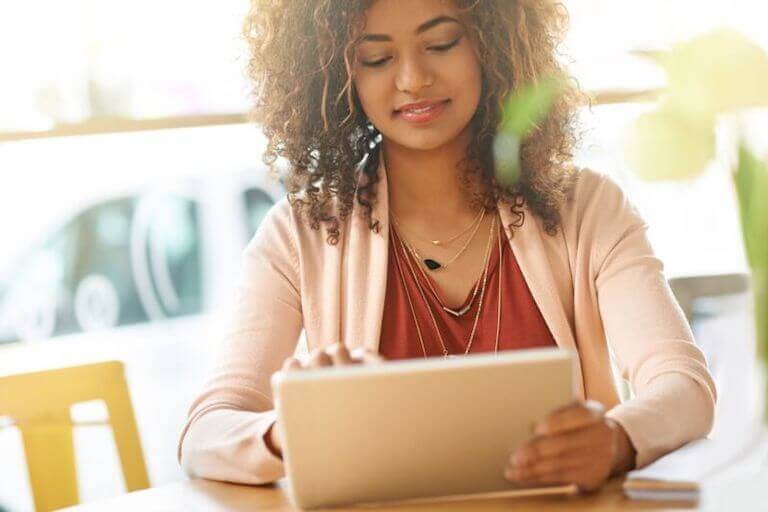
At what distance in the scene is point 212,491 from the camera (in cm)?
133

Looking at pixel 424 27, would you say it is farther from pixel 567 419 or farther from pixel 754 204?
pixel 754 204

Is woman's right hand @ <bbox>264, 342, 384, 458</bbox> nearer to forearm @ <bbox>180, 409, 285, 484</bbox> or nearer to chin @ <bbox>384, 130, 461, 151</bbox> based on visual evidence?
forearm @ <bbox>180, 409, 285, 484</bbox>

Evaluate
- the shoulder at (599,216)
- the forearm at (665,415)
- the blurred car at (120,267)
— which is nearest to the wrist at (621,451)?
the forearm at (665,415)

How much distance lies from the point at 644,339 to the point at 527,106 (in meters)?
0.51

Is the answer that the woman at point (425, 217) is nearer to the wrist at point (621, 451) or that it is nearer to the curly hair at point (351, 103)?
the curly hair at point (351, 103)

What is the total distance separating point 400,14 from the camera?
172cm

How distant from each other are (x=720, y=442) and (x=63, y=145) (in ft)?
8.62

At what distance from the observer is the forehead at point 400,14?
171 cm

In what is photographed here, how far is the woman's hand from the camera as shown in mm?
1085

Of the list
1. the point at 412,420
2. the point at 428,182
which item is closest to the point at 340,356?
the point at 412,420

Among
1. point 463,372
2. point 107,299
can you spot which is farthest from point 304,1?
point 107,299

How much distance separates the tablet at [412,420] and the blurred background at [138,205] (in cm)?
202

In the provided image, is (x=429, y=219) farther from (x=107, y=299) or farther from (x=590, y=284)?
(x=107, y=299)

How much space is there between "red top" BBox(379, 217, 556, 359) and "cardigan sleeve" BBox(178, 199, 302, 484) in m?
0.16
